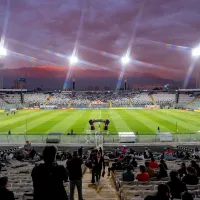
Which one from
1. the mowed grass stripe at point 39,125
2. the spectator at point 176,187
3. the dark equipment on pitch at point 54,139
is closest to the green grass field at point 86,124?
the mowed grass stripe at point 39,125

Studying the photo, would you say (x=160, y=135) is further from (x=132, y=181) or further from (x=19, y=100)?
(x=19, y=100)

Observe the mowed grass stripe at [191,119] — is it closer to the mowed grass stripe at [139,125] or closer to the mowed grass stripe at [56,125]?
the mowed grass stripe at [139,125]

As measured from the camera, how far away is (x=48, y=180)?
15.5 ft

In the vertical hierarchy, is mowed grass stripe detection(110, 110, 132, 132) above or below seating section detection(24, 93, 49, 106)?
below

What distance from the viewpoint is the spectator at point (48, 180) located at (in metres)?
4.71

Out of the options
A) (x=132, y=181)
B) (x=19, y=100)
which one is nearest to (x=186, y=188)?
(x=132, y=181)

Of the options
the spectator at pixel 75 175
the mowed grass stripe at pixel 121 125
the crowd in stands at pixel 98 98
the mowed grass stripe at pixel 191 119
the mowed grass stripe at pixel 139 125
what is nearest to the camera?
the spectator at pixel 75 175

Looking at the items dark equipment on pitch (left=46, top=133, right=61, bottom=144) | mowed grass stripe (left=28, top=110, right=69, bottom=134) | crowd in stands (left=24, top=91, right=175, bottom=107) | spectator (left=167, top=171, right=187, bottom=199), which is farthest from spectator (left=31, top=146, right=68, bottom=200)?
crowd in stands (left=24, top=91, right=175, bottom=107)

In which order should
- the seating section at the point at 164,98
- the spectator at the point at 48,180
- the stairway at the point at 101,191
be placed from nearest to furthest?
the spectator at the point at 48,180 < the stairway at the point at 101,191 < the seating section at the point at 164,98

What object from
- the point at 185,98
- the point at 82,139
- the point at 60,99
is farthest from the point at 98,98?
the point at 82,139

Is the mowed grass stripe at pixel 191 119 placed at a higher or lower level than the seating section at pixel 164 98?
lower

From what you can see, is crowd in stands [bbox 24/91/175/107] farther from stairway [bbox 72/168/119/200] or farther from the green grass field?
stairway [bbox 72/168/119/200]

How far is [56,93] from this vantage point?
422 ft

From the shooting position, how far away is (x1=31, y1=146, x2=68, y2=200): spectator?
471 centimetres
